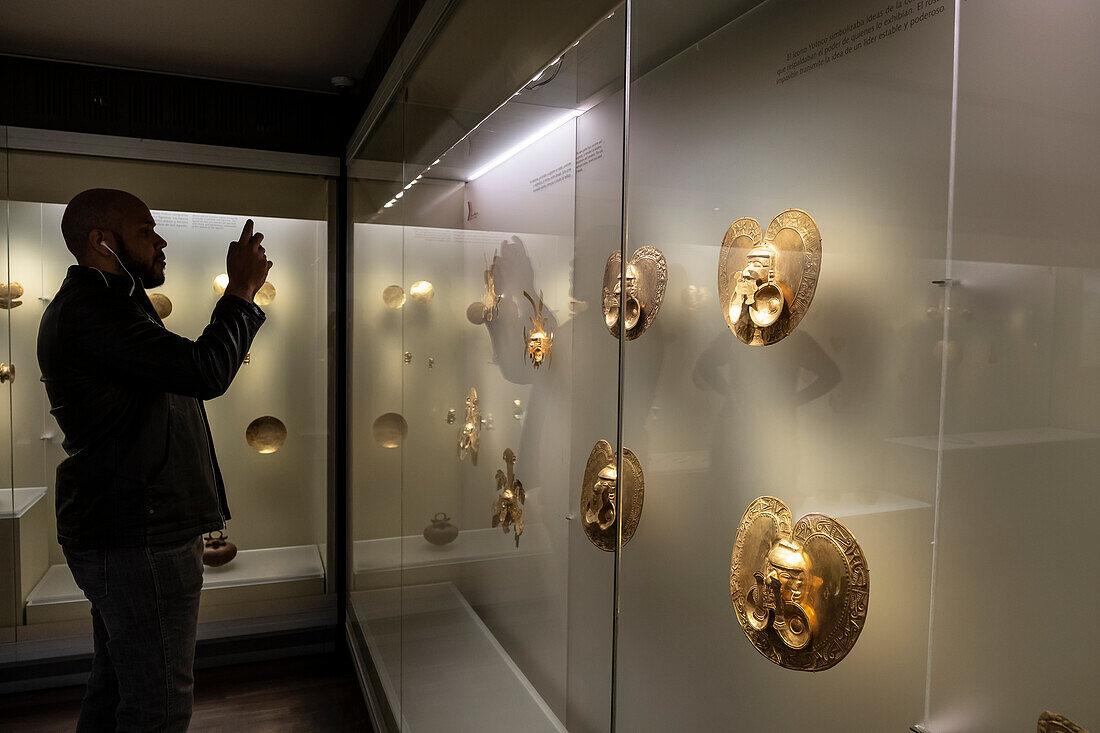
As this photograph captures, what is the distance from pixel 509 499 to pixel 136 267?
137 centimetres

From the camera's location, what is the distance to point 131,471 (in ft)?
6.22

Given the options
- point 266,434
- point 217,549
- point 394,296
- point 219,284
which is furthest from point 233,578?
point 394,296

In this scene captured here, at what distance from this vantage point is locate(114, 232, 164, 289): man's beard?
1972 mm

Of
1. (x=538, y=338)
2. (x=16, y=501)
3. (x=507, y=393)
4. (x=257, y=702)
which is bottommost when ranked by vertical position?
(x=257, y=702)

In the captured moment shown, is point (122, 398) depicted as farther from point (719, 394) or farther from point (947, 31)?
point (947, 31)

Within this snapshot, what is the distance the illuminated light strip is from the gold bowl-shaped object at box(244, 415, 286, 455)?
2.09 m

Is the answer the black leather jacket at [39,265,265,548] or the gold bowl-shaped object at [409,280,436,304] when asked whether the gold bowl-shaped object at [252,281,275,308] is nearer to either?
the black leather jacket at [39,265,265,548]

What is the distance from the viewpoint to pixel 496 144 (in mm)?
1298

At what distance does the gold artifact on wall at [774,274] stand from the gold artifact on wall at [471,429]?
0.67 m

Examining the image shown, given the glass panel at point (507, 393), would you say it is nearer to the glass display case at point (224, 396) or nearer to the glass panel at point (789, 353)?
the glass panel at point (789, 353)

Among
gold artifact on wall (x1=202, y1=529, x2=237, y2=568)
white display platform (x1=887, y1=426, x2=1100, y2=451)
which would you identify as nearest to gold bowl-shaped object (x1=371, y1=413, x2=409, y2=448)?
gold artifact on wall (x1=202, y1=529, x2=237, y2=568)

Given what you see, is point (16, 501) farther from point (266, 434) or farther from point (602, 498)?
point (602, 498)

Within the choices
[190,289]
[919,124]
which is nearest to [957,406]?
[919,124]

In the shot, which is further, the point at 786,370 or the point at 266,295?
the point at 266,295
